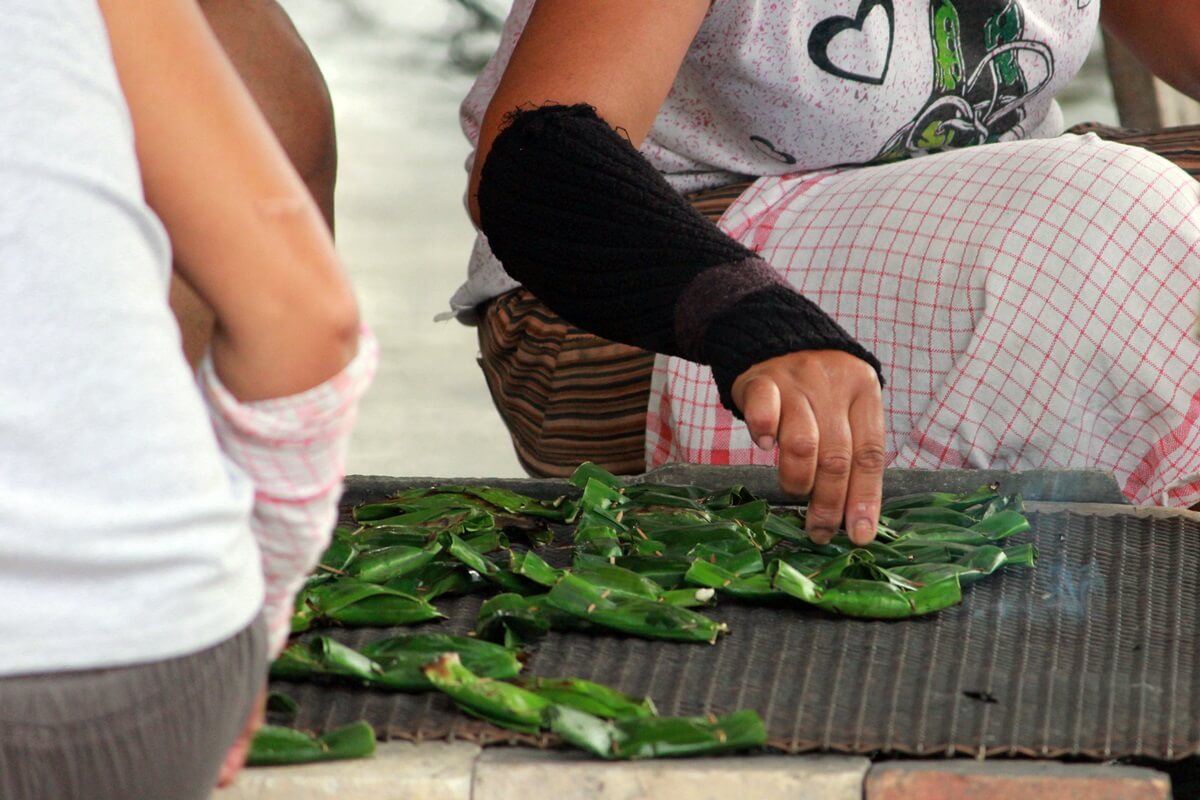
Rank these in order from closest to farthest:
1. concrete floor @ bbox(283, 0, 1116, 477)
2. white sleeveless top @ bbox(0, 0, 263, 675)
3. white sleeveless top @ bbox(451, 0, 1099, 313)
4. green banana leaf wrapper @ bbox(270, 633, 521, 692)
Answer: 1. white sleeveless top @ bbox(0, 0, 263, 675)
2. green banana leaf wrapper @ bbox(270, 633, 521, 692)
3. white sleeveless top @ bbox(451, 0, 1099, 313)
4. concrete floor @ bbox(283, 0, 1116, 477)

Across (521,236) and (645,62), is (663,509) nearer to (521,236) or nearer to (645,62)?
(521,236)

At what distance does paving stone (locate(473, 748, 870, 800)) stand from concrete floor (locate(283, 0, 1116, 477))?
224 centimetres

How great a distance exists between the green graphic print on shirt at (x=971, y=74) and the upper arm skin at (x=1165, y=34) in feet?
1.10

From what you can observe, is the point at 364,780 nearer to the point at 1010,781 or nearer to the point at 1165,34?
the point at 1010,781

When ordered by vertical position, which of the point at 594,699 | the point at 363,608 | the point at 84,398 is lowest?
the point at 363,608

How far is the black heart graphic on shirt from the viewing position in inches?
62.5

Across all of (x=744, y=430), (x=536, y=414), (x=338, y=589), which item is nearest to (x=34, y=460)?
(x=338, y=589)

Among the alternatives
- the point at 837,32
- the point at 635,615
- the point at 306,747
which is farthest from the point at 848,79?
the point at 306,747

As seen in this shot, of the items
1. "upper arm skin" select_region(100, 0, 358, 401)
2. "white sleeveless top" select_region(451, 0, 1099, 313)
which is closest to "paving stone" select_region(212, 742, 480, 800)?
"upper arm skin" select_region(100, 0, 358, 401)

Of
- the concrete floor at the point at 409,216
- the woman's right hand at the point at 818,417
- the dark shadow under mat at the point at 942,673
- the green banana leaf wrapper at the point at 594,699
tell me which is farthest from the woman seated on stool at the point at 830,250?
the concrete floor at the point at 409,216

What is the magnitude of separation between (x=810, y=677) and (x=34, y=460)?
55cm

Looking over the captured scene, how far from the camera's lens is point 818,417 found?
1.07m

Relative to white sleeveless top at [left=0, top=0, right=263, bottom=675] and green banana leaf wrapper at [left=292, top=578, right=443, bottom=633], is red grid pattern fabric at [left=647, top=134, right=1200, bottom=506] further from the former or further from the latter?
white sleeveless top at [left=0, top=0, right=263, bottom=675]

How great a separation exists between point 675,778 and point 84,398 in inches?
16.2
